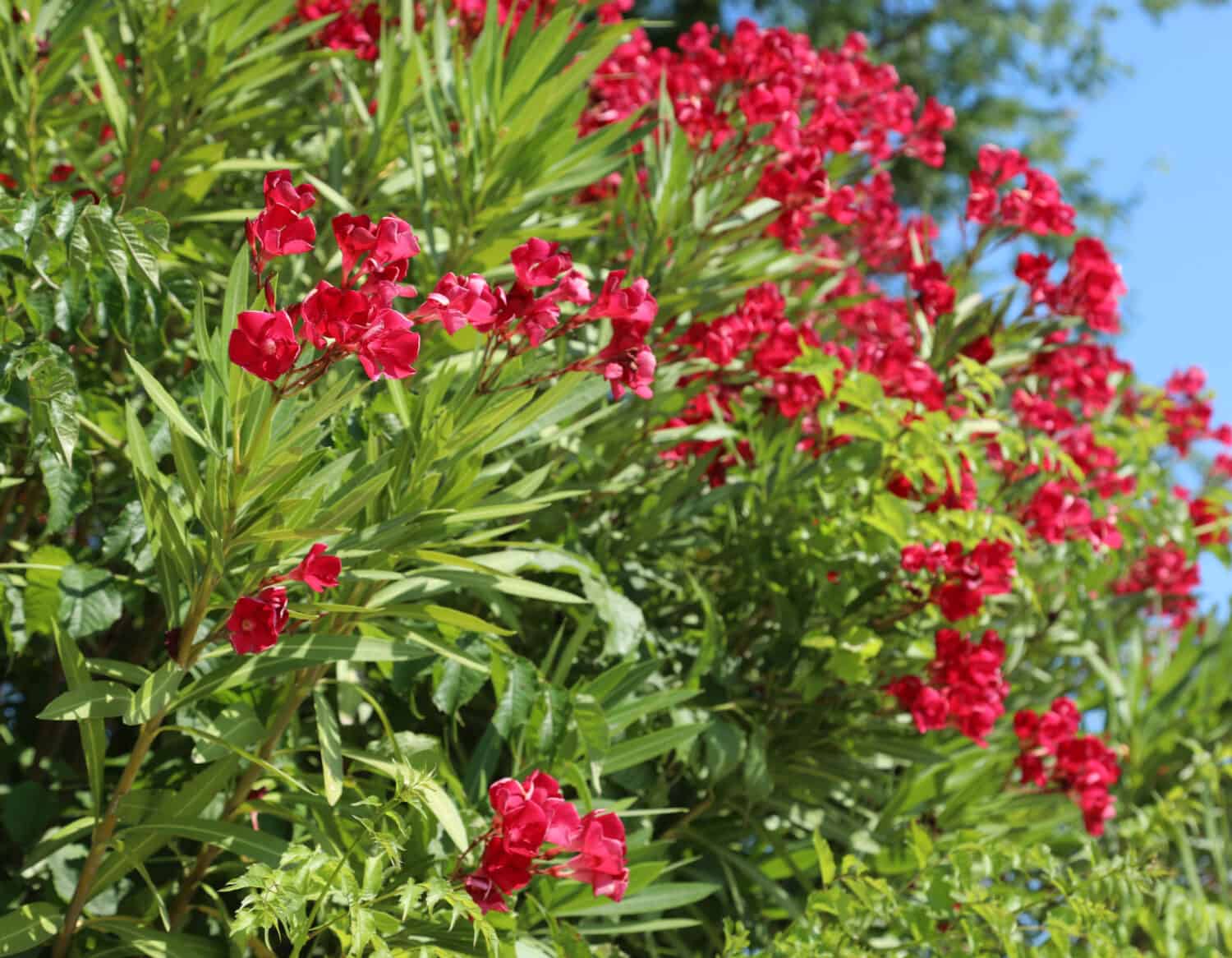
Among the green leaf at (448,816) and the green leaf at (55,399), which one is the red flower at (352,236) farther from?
the green leaf at (448,816)

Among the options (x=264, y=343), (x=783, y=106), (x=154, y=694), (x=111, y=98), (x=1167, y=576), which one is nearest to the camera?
(x=264, y=343)

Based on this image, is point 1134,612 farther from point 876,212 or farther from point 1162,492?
point 876,212

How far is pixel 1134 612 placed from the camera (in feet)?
13.5

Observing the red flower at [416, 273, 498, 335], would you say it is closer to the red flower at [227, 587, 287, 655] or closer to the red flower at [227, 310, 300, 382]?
the red flower at [227, 310, 300, 382]

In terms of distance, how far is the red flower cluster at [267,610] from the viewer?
1.45 m

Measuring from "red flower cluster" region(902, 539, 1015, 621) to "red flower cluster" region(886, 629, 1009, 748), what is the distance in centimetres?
8

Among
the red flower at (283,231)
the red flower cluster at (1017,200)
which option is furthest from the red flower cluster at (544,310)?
the red flower cluster at (1017,200)

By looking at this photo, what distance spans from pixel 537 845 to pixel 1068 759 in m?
1.45

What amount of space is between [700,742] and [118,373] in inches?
48.0

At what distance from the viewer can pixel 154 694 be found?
5.08 ft

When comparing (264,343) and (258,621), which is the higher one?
(264,343)

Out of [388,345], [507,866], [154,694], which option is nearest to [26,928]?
[154,694]

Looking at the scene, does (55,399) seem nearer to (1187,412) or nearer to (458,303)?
(458,303)

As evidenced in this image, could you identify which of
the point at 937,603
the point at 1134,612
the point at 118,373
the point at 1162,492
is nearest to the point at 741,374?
the point at 937,603
